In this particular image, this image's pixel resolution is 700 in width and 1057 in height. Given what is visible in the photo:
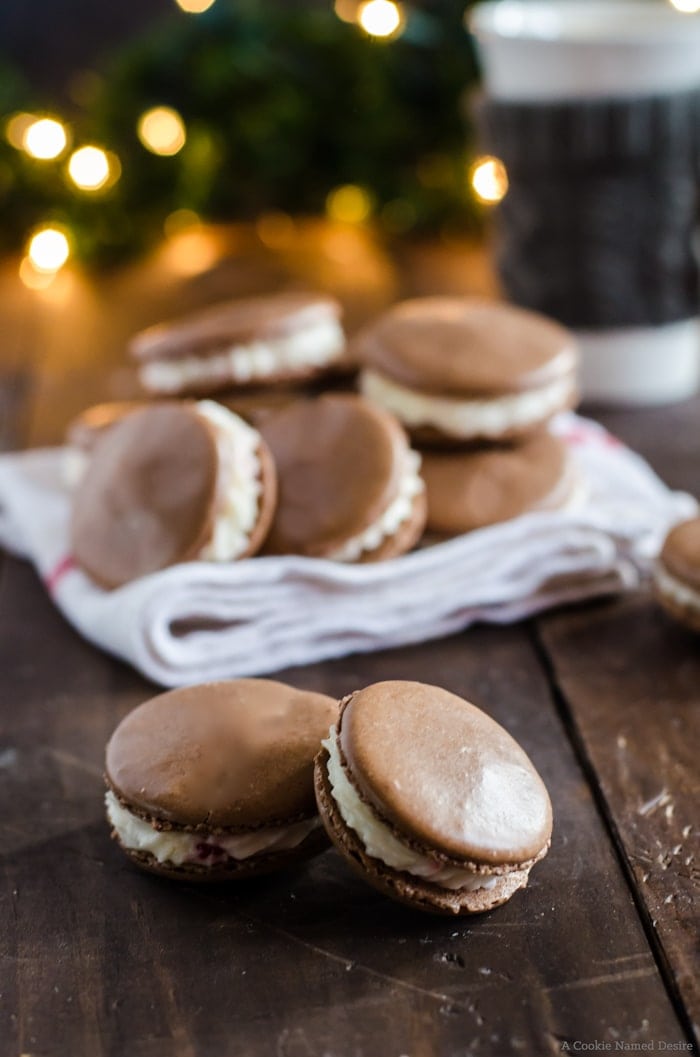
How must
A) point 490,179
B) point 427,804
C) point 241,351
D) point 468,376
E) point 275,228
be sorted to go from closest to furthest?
point 427,804 → point 468,376 → point 241,351 → point 490,179 → point 275,228

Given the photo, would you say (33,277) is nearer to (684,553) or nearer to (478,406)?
(478,406)

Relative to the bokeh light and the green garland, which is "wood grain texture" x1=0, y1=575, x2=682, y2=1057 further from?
the green garland

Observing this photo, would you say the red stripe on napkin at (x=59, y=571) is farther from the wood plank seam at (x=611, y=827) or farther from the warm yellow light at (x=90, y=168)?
the warm yellow light at (x=90, y=168)

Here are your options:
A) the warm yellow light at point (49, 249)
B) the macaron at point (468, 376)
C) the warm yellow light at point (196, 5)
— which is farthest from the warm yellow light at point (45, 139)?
the macaron at point (468, 376)

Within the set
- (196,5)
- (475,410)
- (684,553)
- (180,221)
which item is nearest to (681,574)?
(684,553)

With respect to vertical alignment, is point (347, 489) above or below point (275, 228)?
above

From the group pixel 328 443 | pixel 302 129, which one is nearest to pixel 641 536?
pixel 328 443

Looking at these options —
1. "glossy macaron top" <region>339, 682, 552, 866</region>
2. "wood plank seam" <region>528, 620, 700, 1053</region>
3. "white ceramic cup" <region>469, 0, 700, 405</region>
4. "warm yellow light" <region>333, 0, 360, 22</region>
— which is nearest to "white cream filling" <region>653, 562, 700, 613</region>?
"wood plank seam" <region>528, 620, 700, 1053</region>

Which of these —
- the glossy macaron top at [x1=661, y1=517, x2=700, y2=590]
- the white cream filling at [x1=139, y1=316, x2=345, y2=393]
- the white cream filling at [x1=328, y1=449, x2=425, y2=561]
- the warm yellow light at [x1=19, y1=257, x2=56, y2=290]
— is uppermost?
the white cream filling at [x1=139, y1=316, x2=345, y2=393]
